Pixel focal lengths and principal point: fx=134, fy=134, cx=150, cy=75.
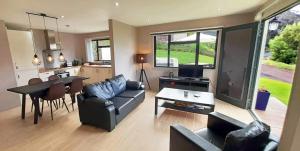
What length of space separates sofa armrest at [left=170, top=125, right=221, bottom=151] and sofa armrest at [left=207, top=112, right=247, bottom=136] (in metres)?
0.54

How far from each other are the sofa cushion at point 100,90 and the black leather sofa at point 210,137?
5.86 feet

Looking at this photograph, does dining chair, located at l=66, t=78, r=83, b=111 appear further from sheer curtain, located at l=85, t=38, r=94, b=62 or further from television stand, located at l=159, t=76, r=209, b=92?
sheer curtain, located at l=85, t=38, r=94, b=62

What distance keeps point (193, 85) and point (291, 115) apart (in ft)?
10.8

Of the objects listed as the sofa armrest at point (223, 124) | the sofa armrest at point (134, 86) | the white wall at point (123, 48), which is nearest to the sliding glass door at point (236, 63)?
the sofa armrest at point (223, 124)

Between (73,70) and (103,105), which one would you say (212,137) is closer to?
(103,105)

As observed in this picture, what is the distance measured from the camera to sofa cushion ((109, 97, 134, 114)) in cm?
267

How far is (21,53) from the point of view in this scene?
161 inches

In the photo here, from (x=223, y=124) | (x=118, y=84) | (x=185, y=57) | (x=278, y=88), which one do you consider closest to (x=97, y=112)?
(x=118, y=84)

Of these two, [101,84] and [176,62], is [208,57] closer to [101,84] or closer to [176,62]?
[176,62]

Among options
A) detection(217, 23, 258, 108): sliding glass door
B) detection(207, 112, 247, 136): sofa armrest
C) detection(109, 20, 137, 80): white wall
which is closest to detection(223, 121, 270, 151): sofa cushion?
detection(207, 112, 247, 136): sofa armrest

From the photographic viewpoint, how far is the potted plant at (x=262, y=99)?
3190mm

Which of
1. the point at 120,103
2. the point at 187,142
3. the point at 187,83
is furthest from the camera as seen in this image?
the point at 187,83

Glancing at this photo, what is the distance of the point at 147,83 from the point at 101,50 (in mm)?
3093

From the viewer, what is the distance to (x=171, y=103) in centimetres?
336
